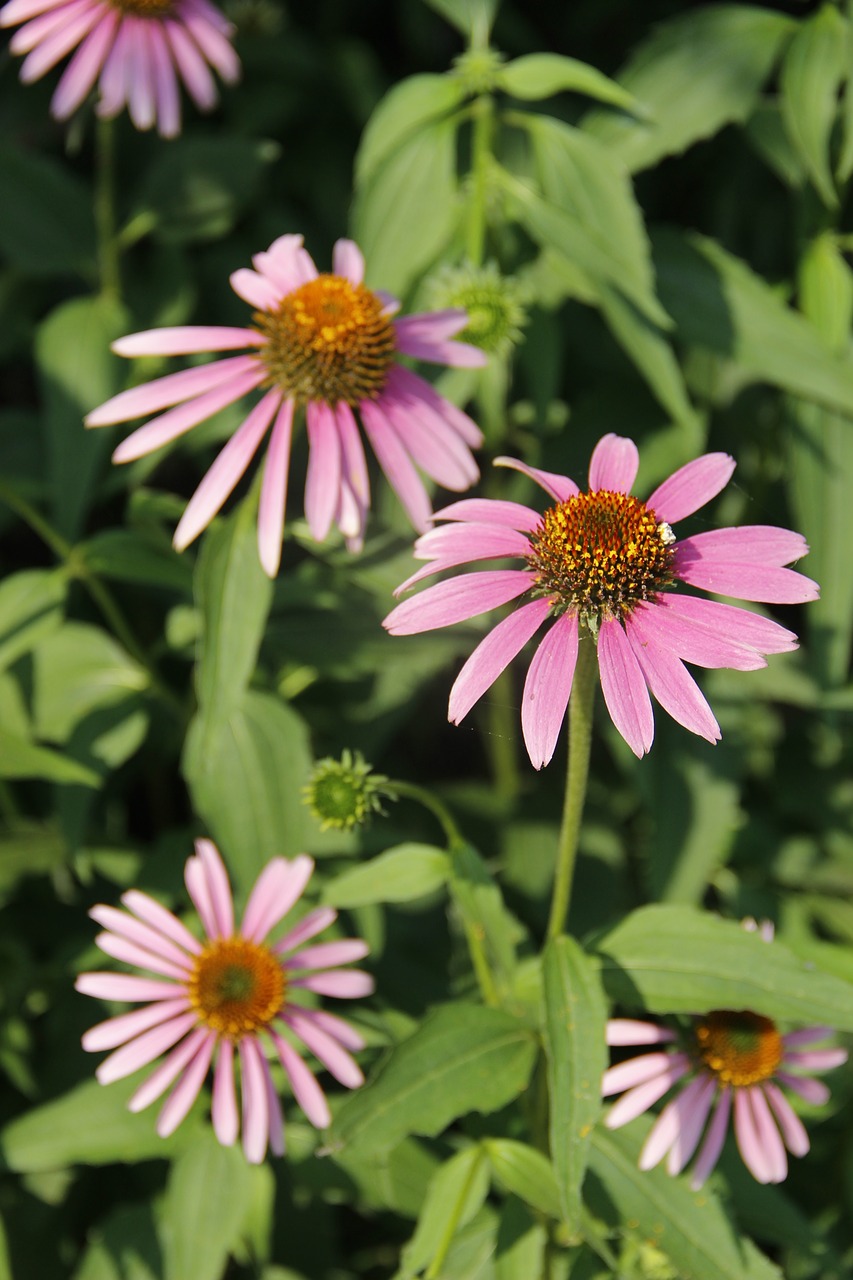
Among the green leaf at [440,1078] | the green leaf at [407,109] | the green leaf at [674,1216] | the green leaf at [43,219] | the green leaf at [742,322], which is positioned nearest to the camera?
the green leaf at [440,1078]

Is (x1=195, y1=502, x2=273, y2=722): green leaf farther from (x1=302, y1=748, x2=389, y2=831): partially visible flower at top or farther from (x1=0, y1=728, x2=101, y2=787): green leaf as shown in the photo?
(x1=0, y1=728, x2=101, y2=787): green leaf

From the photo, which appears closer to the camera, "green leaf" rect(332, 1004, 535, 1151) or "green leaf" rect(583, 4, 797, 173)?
"green leaf" rect(332, 1004, 535, 1151)

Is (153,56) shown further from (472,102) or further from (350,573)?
(350,573)

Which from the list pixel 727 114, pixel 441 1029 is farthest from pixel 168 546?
pixel 727 114

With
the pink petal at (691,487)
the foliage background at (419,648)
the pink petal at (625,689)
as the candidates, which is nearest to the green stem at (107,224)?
the foliage background at (419,648)

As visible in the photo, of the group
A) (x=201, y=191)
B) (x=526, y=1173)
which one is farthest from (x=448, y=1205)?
(x=201, y=191)

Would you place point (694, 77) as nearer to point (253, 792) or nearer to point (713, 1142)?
point (253, 792)

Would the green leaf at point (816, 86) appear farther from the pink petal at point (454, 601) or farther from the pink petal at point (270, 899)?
the pink petal at point (270, 899)

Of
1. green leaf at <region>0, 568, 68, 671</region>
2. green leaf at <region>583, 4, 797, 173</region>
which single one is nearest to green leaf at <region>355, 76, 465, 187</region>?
green leaf at <region>583, 4, 797, 173</region>
